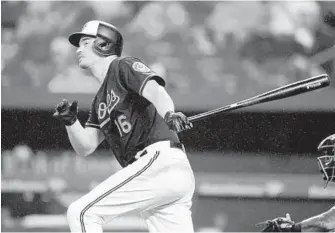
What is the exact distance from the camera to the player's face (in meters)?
3.08

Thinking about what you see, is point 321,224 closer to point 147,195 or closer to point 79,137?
point 147,195

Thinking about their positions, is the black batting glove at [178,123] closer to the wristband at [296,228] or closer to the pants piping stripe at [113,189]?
the pants piping stripe at [113,189]

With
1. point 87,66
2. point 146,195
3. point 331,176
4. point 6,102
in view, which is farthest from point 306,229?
point 6,102

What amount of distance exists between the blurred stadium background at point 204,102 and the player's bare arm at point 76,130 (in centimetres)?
83

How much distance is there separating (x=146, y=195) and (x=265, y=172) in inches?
58.4

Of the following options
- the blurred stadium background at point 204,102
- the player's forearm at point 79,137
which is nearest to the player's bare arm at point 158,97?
the player's forearm at point 79,137

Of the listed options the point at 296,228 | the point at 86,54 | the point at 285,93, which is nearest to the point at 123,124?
the point at 86,54

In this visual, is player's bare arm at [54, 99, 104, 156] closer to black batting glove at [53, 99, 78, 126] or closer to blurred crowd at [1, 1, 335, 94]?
black batting glove at [53, 99, 78, 126]

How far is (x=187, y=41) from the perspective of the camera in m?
4.03

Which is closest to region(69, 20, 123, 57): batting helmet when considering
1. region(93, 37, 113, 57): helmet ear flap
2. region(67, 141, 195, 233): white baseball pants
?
region(93, 37, 113, 57): helmet ear flap

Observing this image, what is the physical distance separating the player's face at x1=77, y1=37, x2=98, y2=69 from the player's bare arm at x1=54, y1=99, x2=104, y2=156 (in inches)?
8.0

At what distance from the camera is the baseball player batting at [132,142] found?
2.62 metres

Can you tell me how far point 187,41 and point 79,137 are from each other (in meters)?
1.23

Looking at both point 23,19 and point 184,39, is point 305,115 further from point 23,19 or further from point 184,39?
point 23,19
